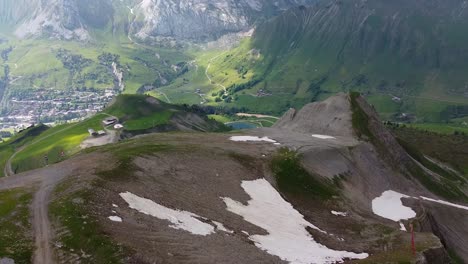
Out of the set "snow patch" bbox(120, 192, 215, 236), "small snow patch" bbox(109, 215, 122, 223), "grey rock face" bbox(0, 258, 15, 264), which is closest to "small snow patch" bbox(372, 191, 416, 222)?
"snow patch" bbox(120, 192, 215, 236)

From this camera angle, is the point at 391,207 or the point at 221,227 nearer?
the point at 221,227

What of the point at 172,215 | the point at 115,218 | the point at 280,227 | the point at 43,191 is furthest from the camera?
the point at 280,227

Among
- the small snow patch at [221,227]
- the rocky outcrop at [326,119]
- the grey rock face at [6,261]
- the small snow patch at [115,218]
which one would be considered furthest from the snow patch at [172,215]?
the rocky outcrop at [326,119]

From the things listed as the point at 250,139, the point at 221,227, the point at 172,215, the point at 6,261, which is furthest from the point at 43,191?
the point at 250,139

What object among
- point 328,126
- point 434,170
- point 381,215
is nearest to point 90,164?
point 381,215

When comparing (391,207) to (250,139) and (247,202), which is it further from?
(247,202)
